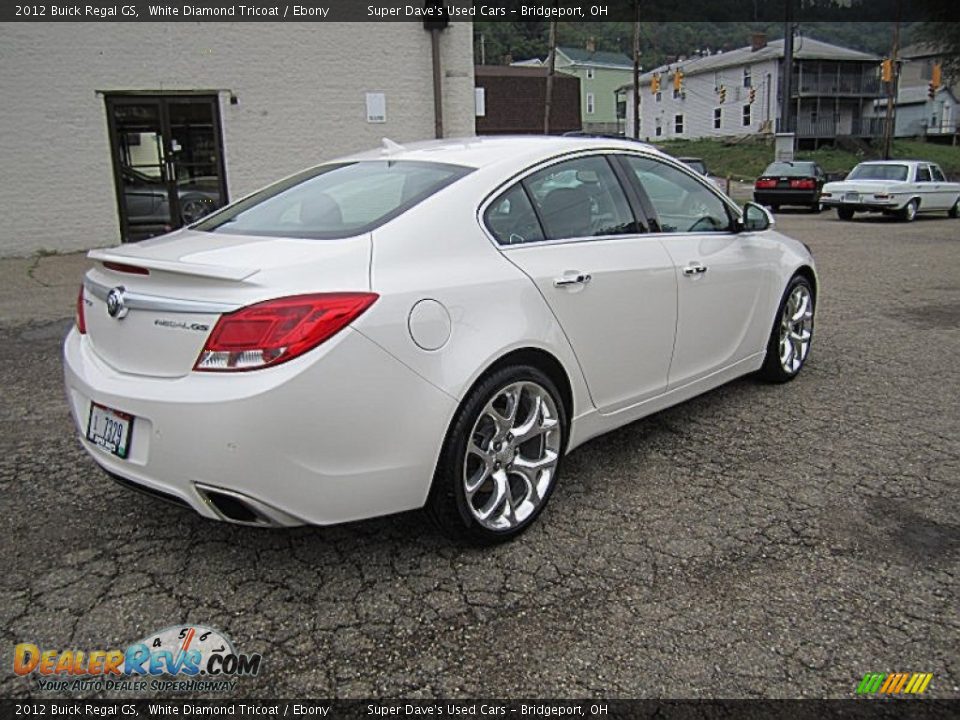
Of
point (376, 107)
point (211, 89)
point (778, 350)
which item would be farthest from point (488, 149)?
point (376, 107)

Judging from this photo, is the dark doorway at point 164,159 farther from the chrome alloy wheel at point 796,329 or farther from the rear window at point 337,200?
the chrome alloy wheel at point 796,329

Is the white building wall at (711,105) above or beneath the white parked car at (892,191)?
above

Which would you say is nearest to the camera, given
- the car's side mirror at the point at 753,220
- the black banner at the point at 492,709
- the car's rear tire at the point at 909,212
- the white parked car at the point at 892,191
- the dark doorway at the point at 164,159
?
the black banner at the point at 492,709

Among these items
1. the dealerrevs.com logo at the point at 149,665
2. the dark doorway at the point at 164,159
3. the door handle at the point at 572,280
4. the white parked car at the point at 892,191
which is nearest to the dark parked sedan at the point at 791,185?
the white parked car at the point at 892,191

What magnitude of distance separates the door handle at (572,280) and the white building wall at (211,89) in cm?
1154

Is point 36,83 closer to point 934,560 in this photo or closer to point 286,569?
point 286,569

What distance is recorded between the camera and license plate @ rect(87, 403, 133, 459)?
2656 mm

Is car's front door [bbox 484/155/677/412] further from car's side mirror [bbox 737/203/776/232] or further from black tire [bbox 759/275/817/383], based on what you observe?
black tire [bbox 759/275/817/383]

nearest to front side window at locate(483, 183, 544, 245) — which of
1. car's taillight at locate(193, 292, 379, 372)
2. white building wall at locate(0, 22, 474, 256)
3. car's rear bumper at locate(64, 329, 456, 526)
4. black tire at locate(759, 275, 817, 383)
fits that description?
car's rear bumper at locate(64, 329, 456, 526)

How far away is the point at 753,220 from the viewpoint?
456 centimetres

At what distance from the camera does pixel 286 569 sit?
9.60 ft

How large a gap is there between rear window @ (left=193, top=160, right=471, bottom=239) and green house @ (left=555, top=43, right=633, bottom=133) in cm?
7023

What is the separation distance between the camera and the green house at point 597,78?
7138cm

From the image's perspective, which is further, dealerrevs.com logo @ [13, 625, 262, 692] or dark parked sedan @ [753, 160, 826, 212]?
dark parked sedan @ [753, 160, 826, 212]
